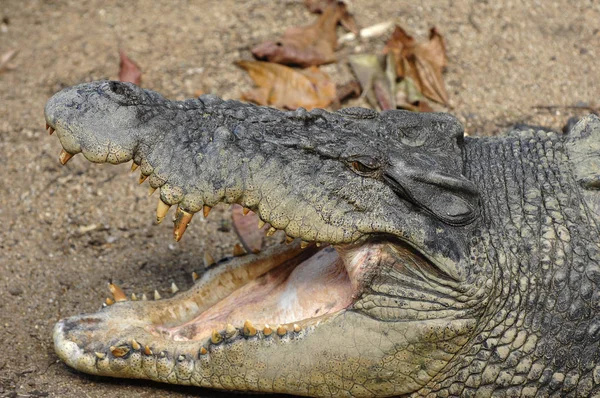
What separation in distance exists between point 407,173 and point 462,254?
384 millimetres

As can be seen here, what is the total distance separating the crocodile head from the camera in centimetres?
290

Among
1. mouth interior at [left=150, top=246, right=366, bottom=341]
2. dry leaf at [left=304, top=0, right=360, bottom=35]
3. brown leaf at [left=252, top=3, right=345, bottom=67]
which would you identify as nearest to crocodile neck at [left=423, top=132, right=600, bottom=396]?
mouth interior at [left=150, top=246, right=366, bottom=341]

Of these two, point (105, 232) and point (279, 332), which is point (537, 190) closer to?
point (279, 332)

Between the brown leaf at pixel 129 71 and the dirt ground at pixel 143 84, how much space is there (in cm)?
7

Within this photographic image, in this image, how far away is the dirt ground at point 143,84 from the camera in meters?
3.98

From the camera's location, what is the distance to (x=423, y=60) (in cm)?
565

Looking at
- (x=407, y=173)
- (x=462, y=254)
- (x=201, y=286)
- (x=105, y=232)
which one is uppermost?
(x=407, y=173)

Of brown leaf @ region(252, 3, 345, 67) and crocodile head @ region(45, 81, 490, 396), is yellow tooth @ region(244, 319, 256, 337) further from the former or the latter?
brown leaf @ region(252, 3, 345, 67)

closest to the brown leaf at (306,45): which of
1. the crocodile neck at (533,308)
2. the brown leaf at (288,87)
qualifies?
the brown leaf at (288,87)

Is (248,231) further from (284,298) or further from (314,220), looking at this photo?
(314,220)

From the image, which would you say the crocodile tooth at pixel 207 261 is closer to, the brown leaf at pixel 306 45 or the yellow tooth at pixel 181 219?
the yellow tooth at pixel 181 219

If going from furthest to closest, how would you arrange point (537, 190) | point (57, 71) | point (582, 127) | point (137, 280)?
point (57, 71) < point (137, 280) < point (582, 127) < point (537, 190)

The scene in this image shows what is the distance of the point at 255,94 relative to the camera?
17.4 ft

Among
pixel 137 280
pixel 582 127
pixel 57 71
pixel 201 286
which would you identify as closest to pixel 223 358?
pixel 201 286
